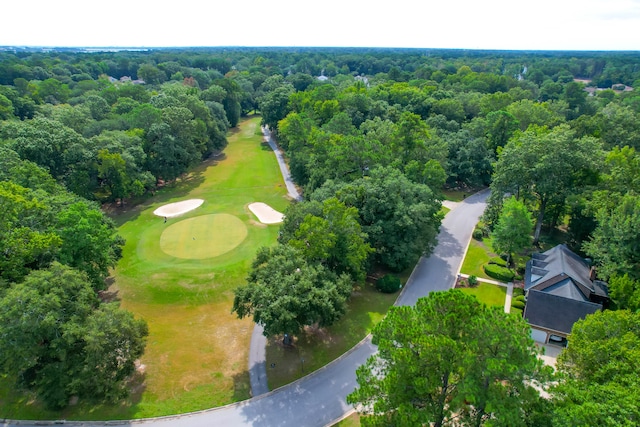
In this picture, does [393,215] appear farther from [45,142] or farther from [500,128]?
[45,142]

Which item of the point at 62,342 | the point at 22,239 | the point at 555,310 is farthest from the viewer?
the point at 555,310

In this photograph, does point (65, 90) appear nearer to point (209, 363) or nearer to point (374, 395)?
point (209, 363)

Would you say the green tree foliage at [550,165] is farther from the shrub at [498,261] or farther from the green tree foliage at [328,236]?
the green tree foliage at [328,236]

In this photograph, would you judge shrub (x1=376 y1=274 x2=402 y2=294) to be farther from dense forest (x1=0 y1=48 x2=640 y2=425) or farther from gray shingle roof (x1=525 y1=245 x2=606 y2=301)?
gray shingle roof (x1=525 y1=245 x2=606 y2=301)

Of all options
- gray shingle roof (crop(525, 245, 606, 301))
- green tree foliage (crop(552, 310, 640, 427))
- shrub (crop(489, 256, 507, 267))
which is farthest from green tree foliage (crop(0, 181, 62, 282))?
gray shingle roof (crop(525, 245, 606, 301))

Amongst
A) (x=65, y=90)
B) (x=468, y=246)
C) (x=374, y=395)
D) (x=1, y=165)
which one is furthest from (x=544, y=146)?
(x=65, y=90)

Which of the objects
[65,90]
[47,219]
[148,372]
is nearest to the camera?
[148,372]

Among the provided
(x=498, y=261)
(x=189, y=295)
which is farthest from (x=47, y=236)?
(x=498, y=261)
